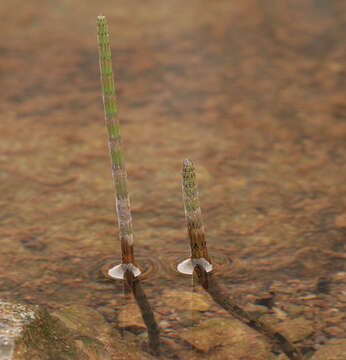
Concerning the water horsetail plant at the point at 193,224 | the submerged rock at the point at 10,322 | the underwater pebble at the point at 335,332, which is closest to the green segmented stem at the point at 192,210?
the water horsetail plant at the point at 193,224

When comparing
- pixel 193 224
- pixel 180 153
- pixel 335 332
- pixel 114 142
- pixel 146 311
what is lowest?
pixel 335 332

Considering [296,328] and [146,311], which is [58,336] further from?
[296,328]

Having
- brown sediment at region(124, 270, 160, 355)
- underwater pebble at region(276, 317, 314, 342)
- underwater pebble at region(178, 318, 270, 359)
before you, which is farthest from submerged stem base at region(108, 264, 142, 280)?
underwater pebble at region(276, 317, 314, 342)

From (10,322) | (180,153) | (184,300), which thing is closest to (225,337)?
(184,300)

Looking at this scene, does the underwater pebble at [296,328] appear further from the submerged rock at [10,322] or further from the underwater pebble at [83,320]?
the submerged rock at [10,322]

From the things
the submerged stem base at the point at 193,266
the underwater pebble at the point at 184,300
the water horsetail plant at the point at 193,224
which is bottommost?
the underwater pebble at the point at 184,300

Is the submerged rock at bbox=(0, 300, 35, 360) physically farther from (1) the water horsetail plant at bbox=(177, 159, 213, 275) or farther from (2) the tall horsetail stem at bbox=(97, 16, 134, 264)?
(1) the water horsetail plant at bbox=(177, 159, 213, 275)
